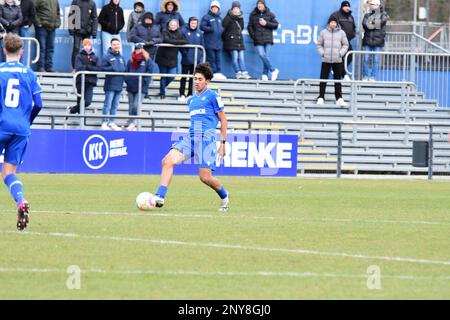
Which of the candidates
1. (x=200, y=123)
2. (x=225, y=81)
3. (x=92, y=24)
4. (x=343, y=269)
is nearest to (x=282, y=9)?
(x=225, y=81)

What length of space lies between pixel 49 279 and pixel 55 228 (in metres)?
3.93

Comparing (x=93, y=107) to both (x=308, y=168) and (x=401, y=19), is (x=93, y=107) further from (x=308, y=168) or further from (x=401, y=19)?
(x=401, y=19)

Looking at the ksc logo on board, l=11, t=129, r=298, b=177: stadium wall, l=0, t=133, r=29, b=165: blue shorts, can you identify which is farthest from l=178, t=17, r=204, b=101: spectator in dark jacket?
l=0, t=133, r=29, b=165: blue shorts

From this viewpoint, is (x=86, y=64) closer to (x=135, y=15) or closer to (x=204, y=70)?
(x=135, y=15)

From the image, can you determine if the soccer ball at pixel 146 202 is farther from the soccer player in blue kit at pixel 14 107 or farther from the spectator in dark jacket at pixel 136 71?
the spectator in dark jacket at pixel 136 71

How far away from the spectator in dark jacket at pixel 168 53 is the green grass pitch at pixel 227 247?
925 cm

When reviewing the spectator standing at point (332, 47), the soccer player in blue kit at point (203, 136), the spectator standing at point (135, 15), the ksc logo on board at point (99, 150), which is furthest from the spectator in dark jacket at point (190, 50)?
the soccer player in blue kit at point (203, 136)

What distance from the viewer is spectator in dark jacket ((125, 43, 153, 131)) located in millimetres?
28344

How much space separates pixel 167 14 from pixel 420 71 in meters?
7.28

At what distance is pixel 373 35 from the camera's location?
3162cm

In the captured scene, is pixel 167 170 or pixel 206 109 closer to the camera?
pixel 167 170

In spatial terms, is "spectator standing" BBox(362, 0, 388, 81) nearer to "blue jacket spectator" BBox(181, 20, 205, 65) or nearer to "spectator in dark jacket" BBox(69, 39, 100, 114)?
"blue jacket spectator" BBox(181, 20, 205, 65)

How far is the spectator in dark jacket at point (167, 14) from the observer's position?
2994 cm

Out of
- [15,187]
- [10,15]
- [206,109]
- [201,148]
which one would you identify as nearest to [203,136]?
[201,148]
